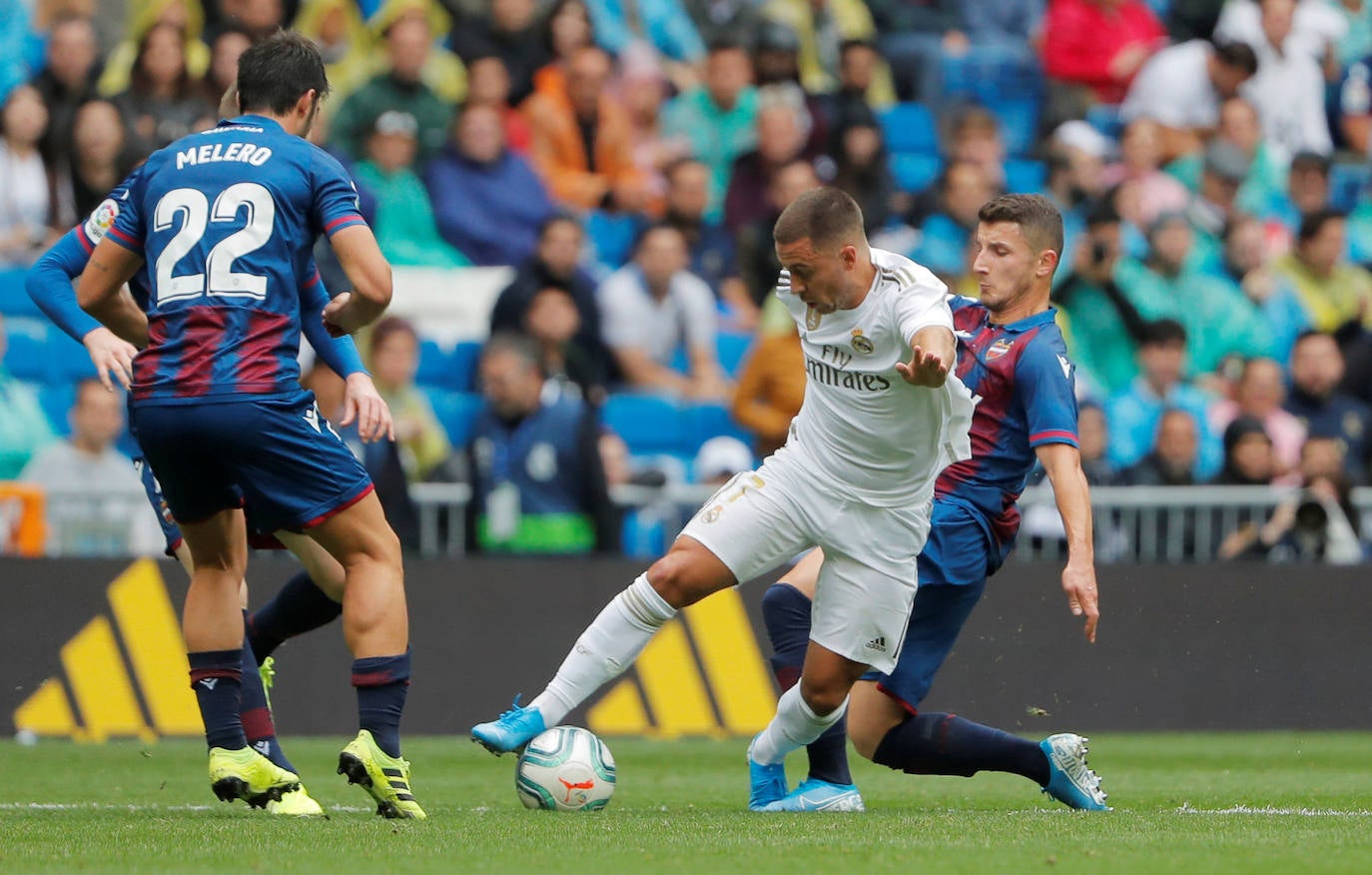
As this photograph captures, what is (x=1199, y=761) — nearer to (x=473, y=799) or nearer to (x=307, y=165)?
(x=473, y=799)

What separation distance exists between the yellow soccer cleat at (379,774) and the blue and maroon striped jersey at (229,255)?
1.10m

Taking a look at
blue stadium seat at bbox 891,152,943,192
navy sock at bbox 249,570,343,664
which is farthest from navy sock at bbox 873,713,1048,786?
blue stadium seat at bbox 891,152,943,192

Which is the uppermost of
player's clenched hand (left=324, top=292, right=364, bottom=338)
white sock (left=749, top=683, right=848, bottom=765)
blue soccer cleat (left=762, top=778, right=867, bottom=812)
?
player's clenched hand (left=324, top=292, right=364, bottom=338)

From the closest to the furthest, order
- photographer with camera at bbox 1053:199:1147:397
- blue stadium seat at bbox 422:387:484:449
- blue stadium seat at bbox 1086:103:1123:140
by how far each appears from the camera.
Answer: blue stadium seat at bbox 422:387:484:449
photographer with camera at bbox 1053:199:1147:397
blue stadium seat at bbox 1086:103:1123:140

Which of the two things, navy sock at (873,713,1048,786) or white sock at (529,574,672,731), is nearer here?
white sock at (529,574,672,731)

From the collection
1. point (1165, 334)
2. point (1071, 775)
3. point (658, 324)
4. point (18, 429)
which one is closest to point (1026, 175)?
point (1165, 334)

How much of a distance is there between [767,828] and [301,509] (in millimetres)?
1692

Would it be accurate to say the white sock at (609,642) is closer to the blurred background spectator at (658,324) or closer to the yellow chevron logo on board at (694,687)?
the yellow chevron logo on board at (694,687)

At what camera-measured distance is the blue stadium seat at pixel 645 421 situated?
1337 cm

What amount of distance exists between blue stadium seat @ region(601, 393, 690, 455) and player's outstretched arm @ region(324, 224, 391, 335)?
7.07m

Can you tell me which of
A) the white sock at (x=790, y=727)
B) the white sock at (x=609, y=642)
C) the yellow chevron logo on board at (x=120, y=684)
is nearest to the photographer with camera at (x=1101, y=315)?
the yellow chevron logo on board at (x=120, y=684)

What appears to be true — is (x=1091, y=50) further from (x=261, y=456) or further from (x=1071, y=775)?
(x=261, y=456)

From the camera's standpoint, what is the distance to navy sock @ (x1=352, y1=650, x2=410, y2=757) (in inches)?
248

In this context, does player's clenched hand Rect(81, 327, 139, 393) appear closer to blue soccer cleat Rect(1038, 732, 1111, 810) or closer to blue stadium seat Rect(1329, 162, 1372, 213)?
blue soccer cleat Rect(1038, 732, 1111, 810)
